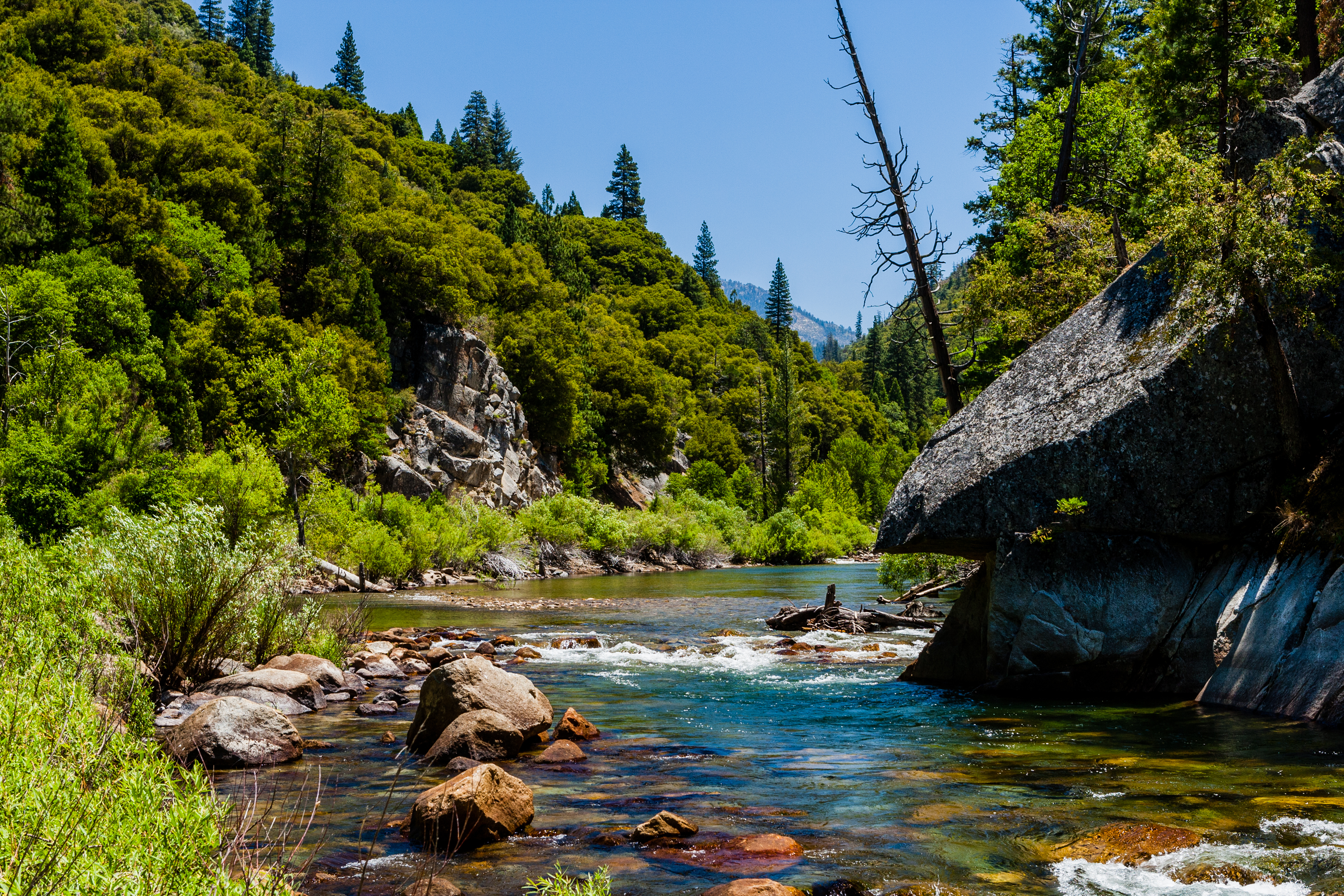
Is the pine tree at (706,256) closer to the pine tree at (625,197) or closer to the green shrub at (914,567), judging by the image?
the pine tree at (625,197)

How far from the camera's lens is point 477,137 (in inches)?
→ 5192

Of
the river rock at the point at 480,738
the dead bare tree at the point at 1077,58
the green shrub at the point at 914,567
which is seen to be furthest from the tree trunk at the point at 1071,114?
the river rock at the point at 480,738

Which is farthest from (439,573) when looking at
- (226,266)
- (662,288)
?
(662,288)

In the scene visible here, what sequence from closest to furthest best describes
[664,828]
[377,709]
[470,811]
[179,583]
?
[470,811]
[664,828]
[179,583]
[377,709]

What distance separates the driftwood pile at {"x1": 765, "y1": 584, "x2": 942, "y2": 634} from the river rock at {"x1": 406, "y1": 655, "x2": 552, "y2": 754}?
1305 centimetres

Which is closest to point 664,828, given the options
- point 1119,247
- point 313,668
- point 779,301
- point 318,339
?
point 313,668

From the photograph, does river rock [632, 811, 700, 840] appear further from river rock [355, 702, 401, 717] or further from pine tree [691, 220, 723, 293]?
pine tree [691, 220, 723, 293]

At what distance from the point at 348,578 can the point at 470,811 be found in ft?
105

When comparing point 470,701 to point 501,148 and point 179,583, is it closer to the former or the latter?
point 179,583

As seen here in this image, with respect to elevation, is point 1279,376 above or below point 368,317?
below

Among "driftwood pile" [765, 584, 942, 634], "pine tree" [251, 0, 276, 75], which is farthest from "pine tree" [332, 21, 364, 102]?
"driftwood pile" [765, 584, 942, 634]

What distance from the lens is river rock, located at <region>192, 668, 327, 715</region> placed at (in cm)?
1178

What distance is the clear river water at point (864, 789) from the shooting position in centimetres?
600

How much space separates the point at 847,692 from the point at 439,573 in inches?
1203
